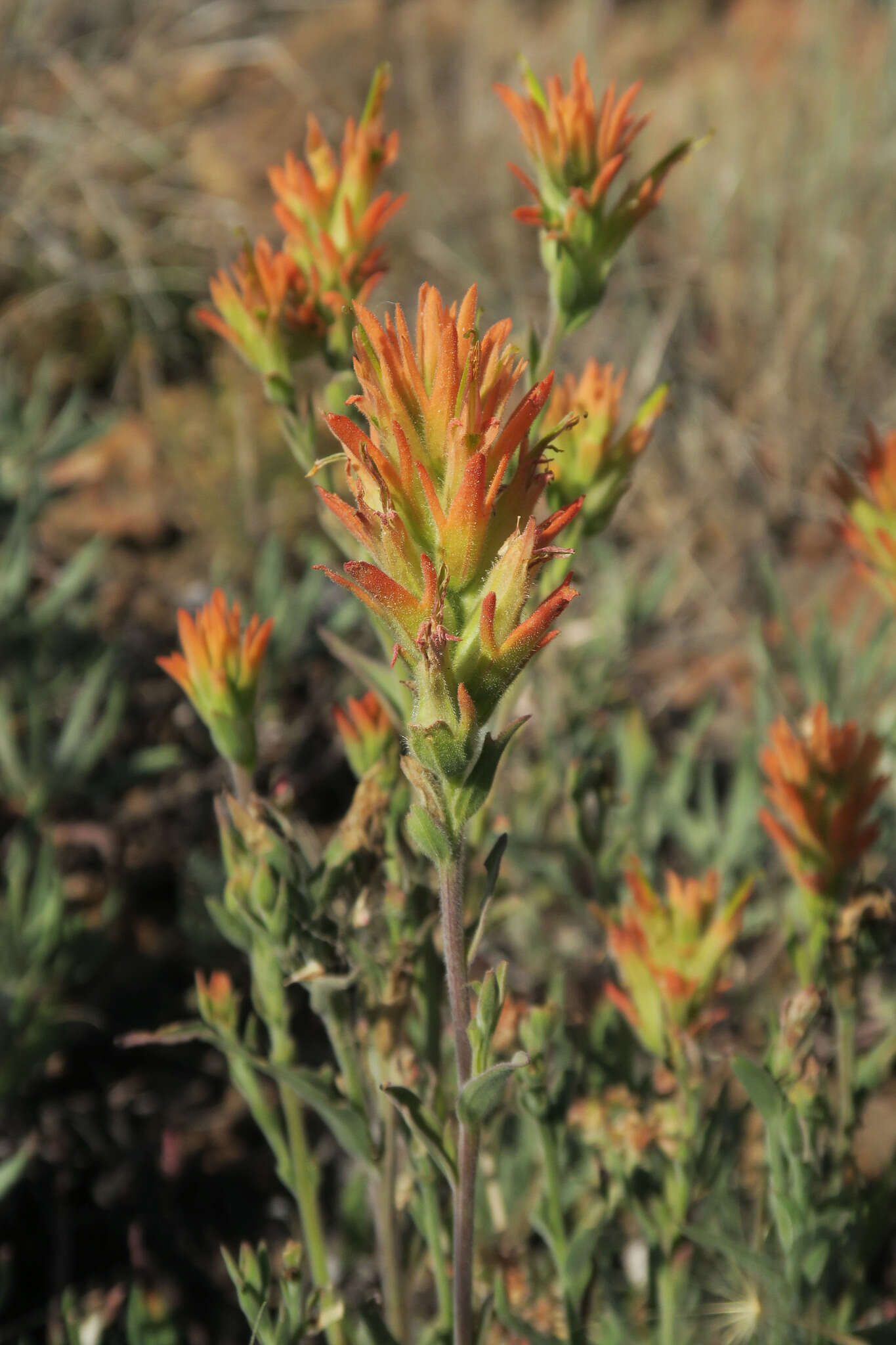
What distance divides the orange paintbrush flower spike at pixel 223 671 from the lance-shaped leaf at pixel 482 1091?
46cm

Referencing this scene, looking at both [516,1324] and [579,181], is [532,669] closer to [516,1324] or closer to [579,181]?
[579,181]

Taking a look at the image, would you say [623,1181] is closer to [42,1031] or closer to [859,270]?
[42,1031]

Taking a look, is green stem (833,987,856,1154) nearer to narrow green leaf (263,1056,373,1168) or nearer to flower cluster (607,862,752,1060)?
flower cluster (607,862,752,1060)

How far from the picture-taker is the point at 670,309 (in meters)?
3.38

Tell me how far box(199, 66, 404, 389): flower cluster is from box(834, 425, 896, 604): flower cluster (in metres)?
0.66

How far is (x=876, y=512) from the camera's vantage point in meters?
1.46

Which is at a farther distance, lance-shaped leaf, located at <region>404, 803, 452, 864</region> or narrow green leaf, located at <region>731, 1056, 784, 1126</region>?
narrow green leaf, located at <region>731, 1056, 784, 1126</region>

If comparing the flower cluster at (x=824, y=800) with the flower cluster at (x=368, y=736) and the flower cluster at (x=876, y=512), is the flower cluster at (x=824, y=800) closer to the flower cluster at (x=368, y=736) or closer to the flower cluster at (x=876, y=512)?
the flower cluster at (x=876, y=512)

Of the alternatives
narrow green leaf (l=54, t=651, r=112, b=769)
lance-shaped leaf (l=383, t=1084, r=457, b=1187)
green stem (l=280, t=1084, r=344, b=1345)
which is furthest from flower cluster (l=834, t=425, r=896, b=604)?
narrow green leaf (l=54, t=651, r=112, b=769)

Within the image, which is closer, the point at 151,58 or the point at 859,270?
the point at 859,270

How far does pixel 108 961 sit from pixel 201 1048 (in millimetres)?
260

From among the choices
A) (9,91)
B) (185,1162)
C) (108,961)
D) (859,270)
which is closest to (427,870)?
(185,1162)

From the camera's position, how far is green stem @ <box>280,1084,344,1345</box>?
4.20ft

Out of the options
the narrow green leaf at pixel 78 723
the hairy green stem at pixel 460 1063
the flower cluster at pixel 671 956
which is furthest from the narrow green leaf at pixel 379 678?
the narrow green leaf at pixel 78 723
